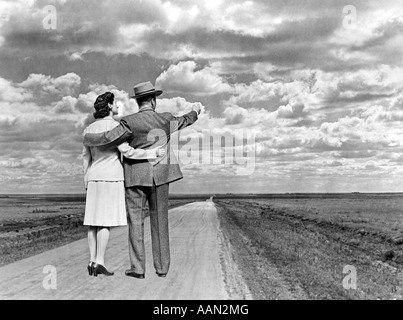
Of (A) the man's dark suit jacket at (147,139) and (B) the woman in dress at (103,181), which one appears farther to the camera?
(B) the woman in dress at (103,181)

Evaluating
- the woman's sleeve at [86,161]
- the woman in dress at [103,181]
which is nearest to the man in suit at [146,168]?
the woman in dress at [103,181]

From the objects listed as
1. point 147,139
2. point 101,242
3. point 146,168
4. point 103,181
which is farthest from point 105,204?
point 147,139

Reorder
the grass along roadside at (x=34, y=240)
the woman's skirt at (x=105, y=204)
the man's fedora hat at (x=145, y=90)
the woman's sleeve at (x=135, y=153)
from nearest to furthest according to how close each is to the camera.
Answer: the woman's sleeve at (x=135, y=153) → the man's fedora hat at (x=145, y=90) → the woman's skirt at (x=105, y=204) → the grass along roadside at (x=34, y=240)

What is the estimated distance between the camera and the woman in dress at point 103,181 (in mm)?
4348

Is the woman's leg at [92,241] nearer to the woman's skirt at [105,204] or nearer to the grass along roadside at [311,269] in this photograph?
the woman's skirt at [105,204]

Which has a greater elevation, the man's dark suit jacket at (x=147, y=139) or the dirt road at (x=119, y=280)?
the man's dark suit jacket at (x=147, y=139)

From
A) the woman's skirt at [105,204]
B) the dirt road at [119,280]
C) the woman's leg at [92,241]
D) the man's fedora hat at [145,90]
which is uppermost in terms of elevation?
the man's fedora hat at [145,90]

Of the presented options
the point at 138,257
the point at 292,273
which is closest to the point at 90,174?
the point at 138,257

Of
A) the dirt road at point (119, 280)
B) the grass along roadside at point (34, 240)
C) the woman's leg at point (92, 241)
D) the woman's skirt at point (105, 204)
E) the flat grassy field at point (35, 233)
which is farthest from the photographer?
the flat grassy field at point (35, 233)

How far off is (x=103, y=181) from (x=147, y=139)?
582mm

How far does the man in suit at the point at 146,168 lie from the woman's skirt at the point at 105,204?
0.33 ft
